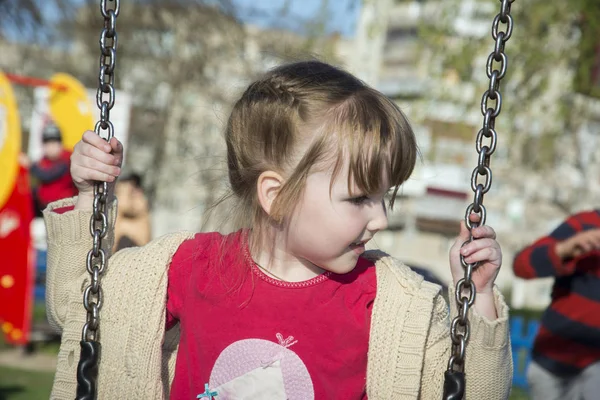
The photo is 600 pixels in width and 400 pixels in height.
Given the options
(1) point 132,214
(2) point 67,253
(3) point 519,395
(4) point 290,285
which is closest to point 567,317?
(4) point 290,285

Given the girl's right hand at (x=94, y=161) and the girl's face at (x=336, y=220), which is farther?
the girl's right hand at (x=94, y=161)

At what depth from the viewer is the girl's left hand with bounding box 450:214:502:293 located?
83.6 inches

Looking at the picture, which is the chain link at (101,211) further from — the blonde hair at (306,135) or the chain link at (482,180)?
the chain link at (482,180)

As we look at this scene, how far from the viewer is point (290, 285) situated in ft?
7.50

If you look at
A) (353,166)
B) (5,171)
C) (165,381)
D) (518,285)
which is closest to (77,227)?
(165,381)

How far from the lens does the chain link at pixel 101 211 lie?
86.4 inches

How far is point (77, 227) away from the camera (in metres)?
2.32

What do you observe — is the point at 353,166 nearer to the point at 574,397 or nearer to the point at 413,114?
the point at 574,397

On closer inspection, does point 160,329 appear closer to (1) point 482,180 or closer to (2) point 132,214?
(1) point 482,180

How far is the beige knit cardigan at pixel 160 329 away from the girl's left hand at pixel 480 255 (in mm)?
68

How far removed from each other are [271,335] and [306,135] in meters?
0.51

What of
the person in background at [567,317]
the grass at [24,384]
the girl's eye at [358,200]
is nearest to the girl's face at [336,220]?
the girl's eye at [358,200]

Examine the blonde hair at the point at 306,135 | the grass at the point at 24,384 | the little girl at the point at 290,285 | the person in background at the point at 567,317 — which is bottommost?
the grass at the point at 24,384

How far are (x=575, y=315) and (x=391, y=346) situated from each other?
229cm
